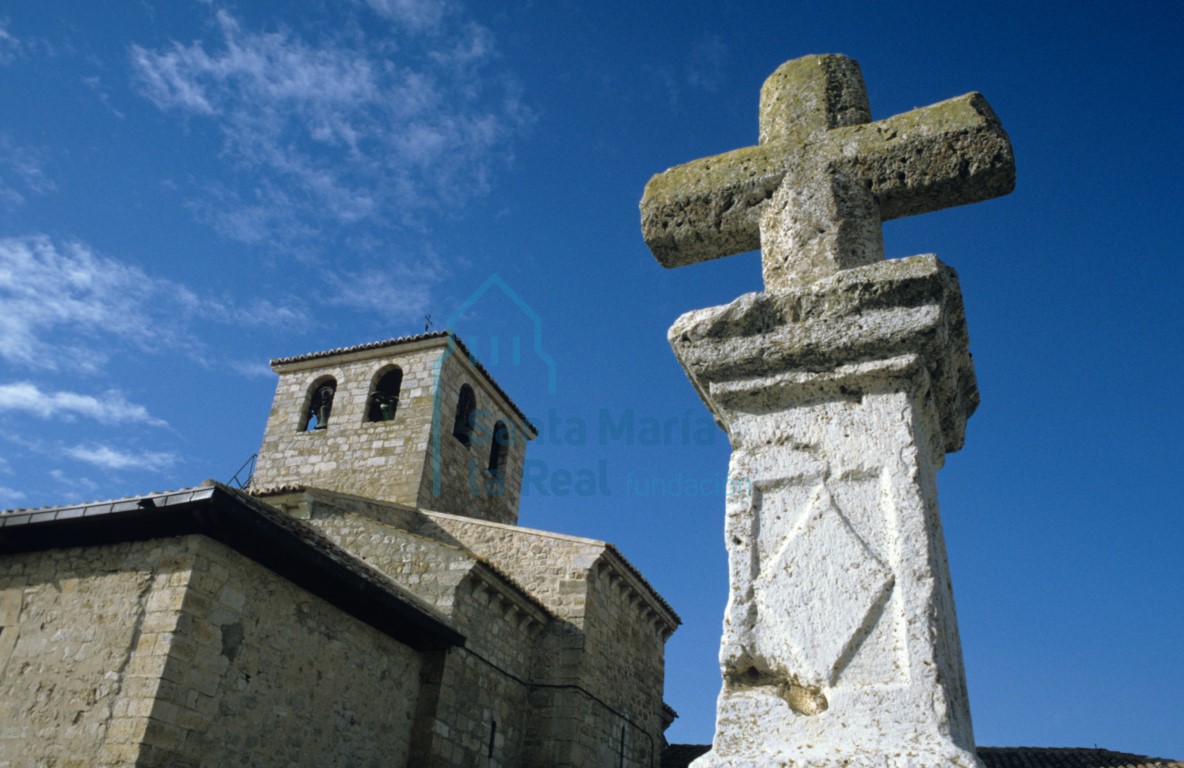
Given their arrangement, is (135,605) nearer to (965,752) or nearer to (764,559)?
(764,559)

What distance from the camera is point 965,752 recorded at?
1.73 meters

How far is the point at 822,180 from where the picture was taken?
9.00ft

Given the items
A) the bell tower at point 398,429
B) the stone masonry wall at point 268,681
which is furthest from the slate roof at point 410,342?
the stone masonry wall at point 268,681

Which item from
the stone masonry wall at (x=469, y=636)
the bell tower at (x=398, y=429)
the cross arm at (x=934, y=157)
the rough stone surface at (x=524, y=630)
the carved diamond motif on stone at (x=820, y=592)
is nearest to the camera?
the carved diamond motif on stone at (x=820, y=592)

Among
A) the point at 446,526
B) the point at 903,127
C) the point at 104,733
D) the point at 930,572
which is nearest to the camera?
the point at 930,572

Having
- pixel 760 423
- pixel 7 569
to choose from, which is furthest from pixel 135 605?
pixel 760 423

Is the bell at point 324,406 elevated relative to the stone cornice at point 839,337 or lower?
elevated

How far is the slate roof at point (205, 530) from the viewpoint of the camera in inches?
262

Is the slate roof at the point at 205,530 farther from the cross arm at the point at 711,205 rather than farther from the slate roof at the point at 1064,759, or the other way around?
the slate roof at the point at 1064,759

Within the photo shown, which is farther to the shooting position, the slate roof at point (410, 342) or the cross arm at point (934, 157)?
the slate roof at point (410, 342)

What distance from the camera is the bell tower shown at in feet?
48.9

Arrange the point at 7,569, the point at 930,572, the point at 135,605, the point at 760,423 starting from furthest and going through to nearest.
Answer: the point at 7,569
the point at 135,605
the point at 760,423
the point at 930,572

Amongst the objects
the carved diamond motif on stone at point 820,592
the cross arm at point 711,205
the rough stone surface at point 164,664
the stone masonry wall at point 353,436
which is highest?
the stone masonry wall at point 353,436

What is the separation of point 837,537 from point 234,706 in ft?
20.5
